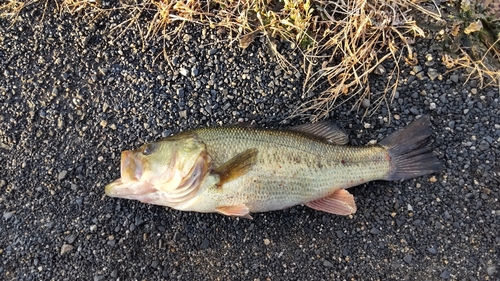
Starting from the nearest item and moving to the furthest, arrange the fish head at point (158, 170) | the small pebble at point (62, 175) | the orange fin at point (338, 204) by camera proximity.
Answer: the fish head at point (158, 170), the orange fin at point (338, 204), the small pebble at point (62, 175)

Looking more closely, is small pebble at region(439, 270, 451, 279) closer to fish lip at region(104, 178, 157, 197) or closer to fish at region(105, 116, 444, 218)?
fish at region(105, 116, 444, 218)

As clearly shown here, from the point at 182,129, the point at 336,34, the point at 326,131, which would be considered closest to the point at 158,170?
the point at 182,129

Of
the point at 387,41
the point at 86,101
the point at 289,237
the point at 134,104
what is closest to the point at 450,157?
the point at 387,41

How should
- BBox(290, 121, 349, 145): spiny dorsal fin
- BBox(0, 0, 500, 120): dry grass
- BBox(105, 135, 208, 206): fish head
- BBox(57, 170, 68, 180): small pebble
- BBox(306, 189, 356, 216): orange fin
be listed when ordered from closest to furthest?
BBox(105, 135, 208, 206): fish head < BBox(306, 189, 356, 216): orange fin < BBox(290, 121, 349, 145): spiny dorsal fin < BBox(57, 170, 68, 180): small pebble < BBox(0, 0, 500, 120): dry grass

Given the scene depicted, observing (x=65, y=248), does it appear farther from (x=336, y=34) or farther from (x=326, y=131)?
(x=336, y=34)

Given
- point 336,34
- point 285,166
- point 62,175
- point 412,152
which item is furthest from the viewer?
point 336,34

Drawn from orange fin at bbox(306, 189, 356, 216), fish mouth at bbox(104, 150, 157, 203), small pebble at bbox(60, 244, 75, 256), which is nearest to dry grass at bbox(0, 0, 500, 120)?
orange fin at bbox(306, 189, 356, 216)

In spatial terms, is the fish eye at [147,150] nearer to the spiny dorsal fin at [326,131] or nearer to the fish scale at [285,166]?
the fish scale at [285,166]

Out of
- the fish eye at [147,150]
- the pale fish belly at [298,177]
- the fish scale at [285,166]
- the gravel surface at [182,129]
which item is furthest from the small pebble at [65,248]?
the pale fish belly at [298,177]
